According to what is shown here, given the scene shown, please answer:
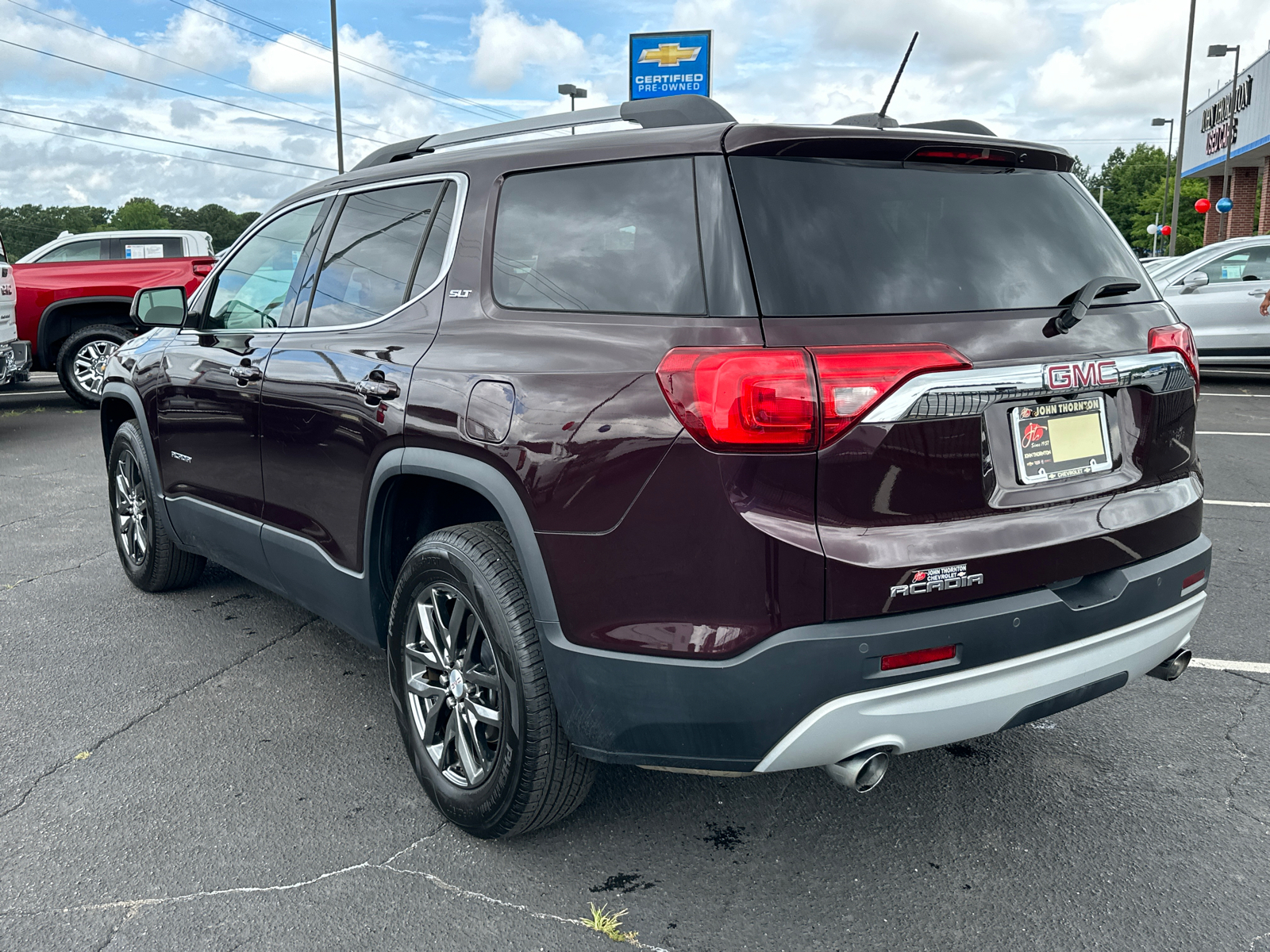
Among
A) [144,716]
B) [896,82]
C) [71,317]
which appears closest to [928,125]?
[896,82]

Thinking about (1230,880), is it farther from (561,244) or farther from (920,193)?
(561,244)

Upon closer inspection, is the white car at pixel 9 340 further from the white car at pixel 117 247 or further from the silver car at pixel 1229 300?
the silver car at pixel 1229 300

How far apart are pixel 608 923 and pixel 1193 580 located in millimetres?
1745

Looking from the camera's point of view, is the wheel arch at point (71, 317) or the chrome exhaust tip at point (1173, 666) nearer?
the chrome exhaust tip at point (1173, 666)

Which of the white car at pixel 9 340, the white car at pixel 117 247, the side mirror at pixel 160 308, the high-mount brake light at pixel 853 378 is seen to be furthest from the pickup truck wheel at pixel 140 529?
the white car at pixel 117 247

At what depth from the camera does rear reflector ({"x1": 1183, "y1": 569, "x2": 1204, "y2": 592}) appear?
2.76 metres

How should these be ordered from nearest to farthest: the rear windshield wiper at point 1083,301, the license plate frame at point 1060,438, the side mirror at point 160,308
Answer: the license plate frame at point 1060,438 < the rear windshield wiper at point 1083,301 < the side mirror at point 160,308

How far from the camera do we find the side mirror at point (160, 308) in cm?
455

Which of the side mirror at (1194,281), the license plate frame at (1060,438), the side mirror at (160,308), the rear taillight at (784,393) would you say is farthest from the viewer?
the side mirror at (1194,281)

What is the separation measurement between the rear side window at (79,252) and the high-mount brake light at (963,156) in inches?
504

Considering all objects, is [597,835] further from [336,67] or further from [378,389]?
[336,67]

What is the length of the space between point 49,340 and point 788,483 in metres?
12.1

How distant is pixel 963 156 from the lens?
2.62 metres

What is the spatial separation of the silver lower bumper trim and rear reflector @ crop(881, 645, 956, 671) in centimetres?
4
